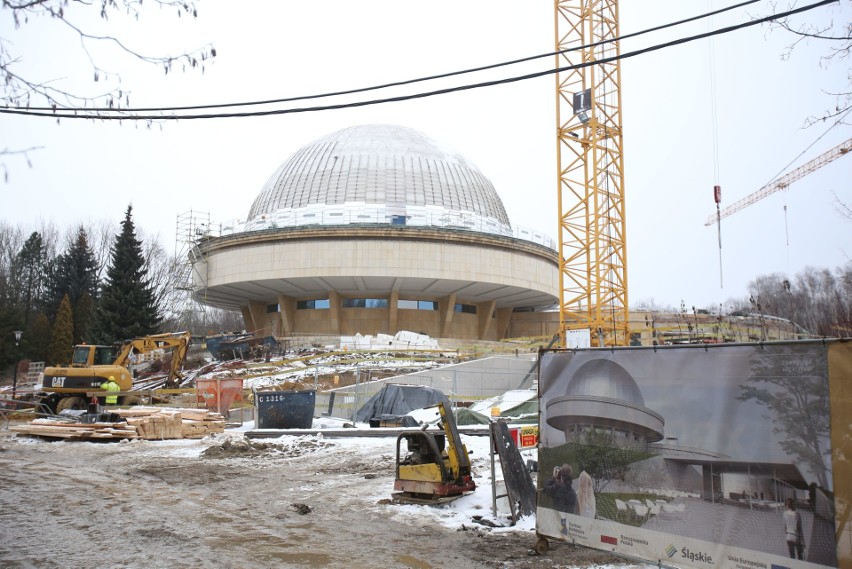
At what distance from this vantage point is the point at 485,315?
2218 inches

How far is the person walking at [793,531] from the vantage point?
18.2ft

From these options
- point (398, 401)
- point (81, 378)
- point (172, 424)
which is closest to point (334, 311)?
point (81, 378)

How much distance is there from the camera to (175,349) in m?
34.8

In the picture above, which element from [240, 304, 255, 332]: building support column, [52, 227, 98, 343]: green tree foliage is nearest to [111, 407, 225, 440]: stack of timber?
[240, 304, 255, 332]: building support column

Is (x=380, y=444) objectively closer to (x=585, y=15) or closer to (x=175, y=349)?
(x=175, y=349)

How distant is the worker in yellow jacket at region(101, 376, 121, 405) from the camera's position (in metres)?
26.1

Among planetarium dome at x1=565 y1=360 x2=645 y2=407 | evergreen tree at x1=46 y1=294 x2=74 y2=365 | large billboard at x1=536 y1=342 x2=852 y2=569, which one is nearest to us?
large billboard at x1=536 y1=342 x2=852 y2=569

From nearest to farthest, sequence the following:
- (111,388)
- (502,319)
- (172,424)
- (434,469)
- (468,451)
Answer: (434,469), (468,451), (172,424), (111,388), (502,319)

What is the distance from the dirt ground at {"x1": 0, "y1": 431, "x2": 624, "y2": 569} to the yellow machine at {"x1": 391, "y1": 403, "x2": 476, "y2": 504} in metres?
0.47

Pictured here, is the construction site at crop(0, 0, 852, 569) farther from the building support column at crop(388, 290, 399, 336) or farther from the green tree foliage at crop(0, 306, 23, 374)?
the green tree foliage at crop(0, 306, 23, 374)

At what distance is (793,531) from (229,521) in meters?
7.69

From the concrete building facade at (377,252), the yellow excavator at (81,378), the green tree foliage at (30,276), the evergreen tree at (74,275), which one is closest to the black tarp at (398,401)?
the yellow excavator at (81,378)

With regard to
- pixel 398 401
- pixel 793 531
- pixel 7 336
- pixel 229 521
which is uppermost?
pixel 7 336

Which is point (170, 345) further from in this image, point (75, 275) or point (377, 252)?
point (75, 275)
